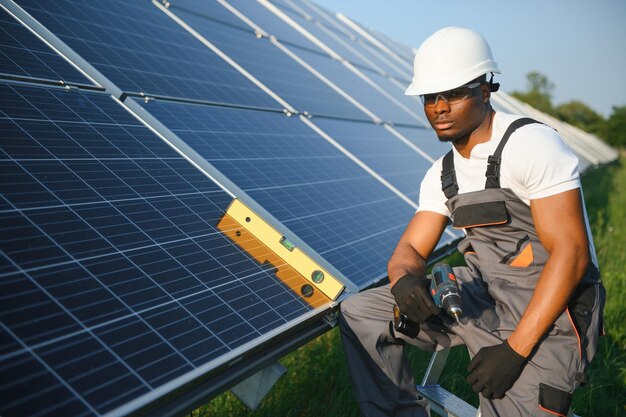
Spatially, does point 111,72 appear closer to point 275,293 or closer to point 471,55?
point 275,293

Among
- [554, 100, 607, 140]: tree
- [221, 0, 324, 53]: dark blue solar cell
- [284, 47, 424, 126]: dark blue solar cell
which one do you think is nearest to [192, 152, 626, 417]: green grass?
[284, 47, 424, 126]: dark blue solar cell

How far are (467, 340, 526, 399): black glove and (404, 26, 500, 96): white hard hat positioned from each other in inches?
56.2

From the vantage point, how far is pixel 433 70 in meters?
3.23

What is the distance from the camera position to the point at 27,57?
10.0ft

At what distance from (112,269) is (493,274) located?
2.09 metres

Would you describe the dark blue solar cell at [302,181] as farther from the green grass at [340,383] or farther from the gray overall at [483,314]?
the green grass at [340,383]

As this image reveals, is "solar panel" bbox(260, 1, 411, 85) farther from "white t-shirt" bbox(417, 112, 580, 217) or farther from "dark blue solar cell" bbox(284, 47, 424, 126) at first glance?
"white t-shirt" bbox(417, 112, 580, 217)

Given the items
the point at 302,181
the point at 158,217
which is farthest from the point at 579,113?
the point at 158,217

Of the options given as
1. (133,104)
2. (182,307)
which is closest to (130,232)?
(182,307)

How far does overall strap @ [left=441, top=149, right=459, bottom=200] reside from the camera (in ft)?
11.1

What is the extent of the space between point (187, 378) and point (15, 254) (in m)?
0.73

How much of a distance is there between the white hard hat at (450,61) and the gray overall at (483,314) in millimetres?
391

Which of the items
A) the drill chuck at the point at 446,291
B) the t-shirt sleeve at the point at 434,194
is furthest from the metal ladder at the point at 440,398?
the t-shirt sleeve at the point at 434,194

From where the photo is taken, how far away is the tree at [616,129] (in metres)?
78.1
